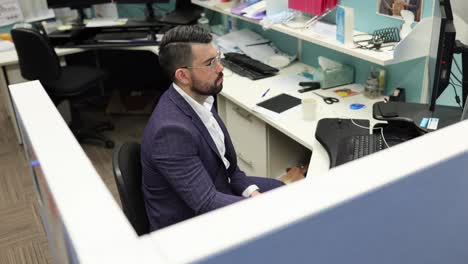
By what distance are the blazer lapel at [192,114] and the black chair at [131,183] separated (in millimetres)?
216

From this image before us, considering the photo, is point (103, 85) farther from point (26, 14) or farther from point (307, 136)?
point (307, 136)

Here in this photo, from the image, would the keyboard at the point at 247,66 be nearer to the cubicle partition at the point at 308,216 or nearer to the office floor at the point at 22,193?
the office floor at the point at 22,193

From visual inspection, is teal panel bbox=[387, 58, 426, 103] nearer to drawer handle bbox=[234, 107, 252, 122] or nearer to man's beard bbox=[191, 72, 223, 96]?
drawer handle bbox=[234, 107, 252, 122]

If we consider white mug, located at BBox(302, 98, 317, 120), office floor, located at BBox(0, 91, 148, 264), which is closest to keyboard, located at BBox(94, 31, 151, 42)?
office floor, located at BBox(0, 91, 148, 264)

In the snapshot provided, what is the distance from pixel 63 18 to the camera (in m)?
3.82

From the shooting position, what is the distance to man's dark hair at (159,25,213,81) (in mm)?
1664

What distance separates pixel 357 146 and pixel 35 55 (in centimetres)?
224

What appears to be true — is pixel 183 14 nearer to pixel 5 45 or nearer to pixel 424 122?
pixel 5 45

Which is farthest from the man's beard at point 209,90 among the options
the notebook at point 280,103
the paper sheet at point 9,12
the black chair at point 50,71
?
the paper sheet at point 9,12

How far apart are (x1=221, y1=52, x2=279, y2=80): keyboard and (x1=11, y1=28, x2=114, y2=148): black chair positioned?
106 cm

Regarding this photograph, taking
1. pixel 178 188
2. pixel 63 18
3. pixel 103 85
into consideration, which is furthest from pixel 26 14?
pixel 178 188

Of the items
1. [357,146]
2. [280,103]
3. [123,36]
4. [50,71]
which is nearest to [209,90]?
[357,146]

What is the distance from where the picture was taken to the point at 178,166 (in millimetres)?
1467

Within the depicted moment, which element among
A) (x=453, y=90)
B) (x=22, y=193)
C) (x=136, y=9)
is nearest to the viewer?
(x=453, y=90)
